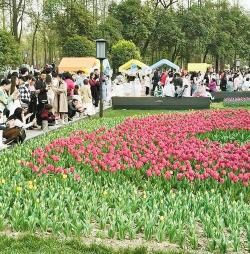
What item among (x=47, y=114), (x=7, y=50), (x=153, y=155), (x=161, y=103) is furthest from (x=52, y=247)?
(x=7, y=50)

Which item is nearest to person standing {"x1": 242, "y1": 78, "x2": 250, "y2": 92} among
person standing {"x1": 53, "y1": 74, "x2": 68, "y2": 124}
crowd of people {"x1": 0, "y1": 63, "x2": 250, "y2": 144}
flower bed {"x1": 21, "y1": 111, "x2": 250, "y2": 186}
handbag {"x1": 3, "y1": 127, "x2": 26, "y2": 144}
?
crowd of people {"x1": 0, "y1": 63, "x2": 250, "y2": 144}

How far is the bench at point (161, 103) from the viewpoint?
77.3 ft

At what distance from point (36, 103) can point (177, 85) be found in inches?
473

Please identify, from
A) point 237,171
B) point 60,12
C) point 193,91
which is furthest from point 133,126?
point 60,12

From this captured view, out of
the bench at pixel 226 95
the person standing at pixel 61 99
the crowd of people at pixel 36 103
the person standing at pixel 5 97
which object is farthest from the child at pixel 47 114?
the bench at pixel 226 95

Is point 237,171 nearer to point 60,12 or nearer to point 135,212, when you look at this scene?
point 135,212

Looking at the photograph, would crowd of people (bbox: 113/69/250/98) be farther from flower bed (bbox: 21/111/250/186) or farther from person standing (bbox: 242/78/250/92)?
flower bed (bbox: 21/111/250/186)

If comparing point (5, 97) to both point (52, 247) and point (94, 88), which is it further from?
point (94, 88)

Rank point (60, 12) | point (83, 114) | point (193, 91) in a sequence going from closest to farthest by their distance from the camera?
point (83, 114) → point (193, 91) → point (60, 12)

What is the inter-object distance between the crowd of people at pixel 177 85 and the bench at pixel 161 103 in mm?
2577

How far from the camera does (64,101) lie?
56.9ft

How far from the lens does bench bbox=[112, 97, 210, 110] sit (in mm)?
23547

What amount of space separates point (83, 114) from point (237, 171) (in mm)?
12067

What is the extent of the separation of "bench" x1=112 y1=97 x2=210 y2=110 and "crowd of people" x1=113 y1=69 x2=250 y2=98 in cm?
258
